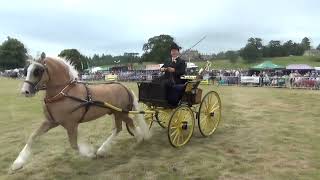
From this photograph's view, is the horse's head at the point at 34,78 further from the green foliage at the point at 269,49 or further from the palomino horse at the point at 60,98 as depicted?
the green foliage at the point at 269,49

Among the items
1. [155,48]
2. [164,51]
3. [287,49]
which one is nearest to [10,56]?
[155,48]

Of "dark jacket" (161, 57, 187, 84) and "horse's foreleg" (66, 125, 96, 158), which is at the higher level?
"dark jacket" (161, 57, 187, 84)

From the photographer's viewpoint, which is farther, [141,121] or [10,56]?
[10,56]

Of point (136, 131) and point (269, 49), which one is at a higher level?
point (269, 49)

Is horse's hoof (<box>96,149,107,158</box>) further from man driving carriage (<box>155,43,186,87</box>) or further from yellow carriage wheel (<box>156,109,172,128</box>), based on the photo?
man driving carriage (<box>155,43,186,87</box>)

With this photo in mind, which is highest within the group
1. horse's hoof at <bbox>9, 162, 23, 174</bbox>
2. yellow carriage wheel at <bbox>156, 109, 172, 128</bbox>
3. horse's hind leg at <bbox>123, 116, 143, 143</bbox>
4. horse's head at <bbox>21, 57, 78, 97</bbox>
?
horse's head at <bbox>21, 57, 78, 97</bbox>

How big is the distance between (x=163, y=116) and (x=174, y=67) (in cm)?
138

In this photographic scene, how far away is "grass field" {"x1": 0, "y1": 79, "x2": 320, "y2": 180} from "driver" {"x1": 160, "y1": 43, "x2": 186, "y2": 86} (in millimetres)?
1351

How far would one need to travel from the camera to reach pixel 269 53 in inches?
3917

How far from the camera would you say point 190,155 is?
27.3 feet

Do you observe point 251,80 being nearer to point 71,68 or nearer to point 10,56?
point 71,68

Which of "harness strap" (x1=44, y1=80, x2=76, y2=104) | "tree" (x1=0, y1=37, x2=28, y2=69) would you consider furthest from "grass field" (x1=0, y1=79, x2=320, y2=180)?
"tree" (x1=0, y1=37, x2=28, y2=69)

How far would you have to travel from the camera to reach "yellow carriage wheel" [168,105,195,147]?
883 centimetres

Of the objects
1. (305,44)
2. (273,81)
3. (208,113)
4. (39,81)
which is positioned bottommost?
(273,81)
